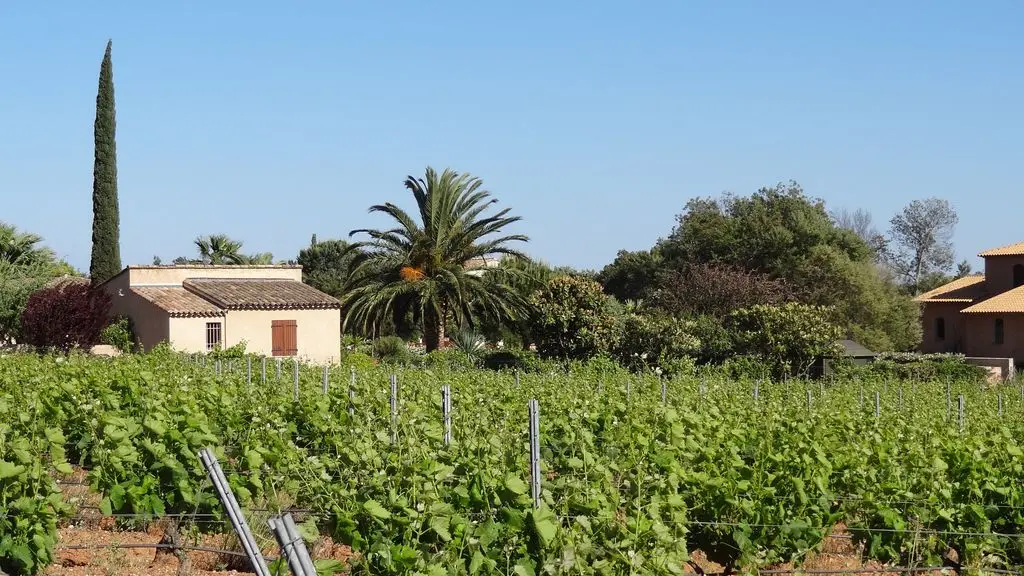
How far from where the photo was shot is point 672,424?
812cm

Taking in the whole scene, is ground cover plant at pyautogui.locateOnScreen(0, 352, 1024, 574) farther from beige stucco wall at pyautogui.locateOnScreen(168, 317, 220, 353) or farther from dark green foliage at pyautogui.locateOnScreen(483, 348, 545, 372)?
beige stucco wall at pyautogui.locateOnScreen(168, 317, 220, 353)

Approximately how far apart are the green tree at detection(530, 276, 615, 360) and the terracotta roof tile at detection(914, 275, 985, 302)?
2111 centimetres

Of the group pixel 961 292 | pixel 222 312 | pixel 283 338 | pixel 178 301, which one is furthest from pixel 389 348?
pixel 961 292

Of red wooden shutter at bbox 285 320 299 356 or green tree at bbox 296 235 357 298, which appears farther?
green tree at bbox 296 235 357 298

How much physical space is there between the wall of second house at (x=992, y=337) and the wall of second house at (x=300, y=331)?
22.0m

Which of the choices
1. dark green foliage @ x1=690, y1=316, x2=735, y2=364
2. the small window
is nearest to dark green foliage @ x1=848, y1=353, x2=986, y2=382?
dark green foliage @ x1=690, y1=316, x2=735, y2=364

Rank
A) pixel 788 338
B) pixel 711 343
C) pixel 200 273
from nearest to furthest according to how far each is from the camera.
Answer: pixel 788 338, pixel 711 343, pixel 200 273

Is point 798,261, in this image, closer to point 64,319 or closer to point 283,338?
point 283,338

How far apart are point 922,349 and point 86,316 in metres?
32.0

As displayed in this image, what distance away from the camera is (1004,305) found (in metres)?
38.0

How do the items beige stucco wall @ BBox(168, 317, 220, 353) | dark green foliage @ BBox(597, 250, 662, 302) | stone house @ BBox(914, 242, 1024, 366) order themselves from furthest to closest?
1. dark green foliage @ BBox(597, 250, 662, 302)
2. stone house @ BBox(914, 242, 1024, 366)
3. beige stucco wall @ BBox(168, 317, 220, 353)

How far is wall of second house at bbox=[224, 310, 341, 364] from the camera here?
94.5 ft

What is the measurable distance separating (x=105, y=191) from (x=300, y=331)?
7633mm

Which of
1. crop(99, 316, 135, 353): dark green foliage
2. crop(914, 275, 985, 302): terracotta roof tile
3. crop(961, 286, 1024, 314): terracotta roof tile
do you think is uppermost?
crop(914, 275, 985, 302): terracotta roof tile
